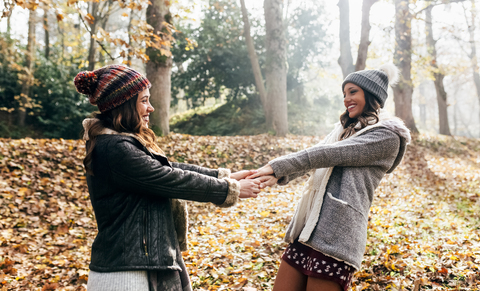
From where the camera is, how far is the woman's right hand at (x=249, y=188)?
2542 millimetres

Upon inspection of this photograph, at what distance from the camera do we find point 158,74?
970cm

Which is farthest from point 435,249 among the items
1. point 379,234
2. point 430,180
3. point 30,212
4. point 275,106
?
point 275,106

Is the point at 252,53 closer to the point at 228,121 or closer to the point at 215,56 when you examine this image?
the point at 215,56

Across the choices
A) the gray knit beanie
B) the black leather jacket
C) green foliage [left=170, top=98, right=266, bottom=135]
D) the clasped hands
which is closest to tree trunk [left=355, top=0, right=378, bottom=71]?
green foliage [left=170, top=98, right=266, bottom=135]

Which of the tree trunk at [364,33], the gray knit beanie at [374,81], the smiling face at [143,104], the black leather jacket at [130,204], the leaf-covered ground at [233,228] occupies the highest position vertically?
the tree trunk at [364,33]

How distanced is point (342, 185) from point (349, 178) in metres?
0.07

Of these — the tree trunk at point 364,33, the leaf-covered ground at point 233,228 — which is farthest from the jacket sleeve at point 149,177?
the tree trunk at point 364,33

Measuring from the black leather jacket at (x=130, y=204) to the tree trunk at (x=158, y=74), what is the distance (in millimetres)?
7822

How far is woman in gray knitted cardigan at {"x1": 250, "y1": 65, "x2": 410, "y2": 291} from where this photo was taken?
2238mm

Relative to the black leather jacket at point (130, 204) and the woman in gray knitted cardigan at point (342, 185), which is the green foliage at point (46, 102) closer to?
the black leather jacket at point (130, 204)

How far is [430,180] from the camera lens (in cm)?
949

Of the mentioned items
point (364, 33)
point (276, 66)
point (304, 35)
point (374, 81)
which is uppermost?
point (304, 35)

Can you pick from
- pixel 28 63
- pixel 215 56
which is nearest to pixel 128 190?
pixel 28 63

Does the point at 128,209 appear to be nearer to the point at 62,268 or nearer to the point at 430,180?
the point at 62,268
